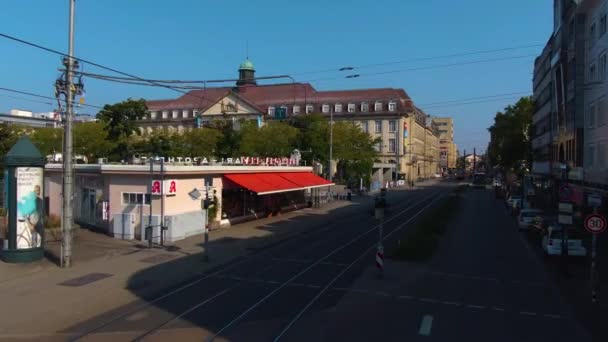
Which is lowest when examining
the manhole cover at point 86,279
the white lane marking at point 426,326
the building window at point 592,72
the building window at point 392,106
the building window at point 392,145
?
the manhole cover at point 86,279

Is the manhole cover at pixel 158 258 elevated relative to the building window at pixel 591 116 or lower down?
lower down

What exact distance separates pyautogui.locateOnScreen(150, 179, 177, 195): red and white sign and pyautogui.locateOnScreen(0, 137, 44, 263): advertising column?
231 inches

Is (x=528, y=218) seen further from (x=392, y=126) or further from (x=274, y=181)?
(x=392, y=126)

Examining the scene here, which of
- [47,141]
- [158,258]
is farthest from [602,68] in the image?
[47,141]

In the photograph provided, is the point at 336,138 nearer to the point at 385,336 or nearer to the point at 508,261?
the point at 508,261

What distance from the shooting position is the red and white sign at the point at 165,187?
25.1 meters

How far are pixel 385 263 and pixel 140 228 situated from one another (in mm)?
12270

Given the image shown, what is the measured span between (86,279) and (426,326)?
35.3ft

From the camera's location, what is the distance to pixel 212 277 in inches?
687

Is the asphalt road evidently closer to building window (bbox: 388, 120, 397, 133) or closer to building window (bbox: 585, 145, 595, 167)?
building window (bbox: 585, 145, 595, 167)

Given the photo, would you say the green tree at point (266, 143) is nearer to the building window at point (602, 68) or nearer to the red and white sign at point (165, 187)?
the red and white sign at point (165, 187)

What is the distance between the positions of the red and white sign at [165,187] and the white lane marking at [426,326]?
15623mm

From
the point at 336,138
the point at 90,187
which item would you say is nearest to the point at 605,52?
the point at 90,187

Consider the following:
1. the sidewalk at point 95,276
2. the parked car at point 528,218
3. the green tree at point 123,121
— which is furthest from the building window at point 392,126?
the sidewalk at point 95,276
